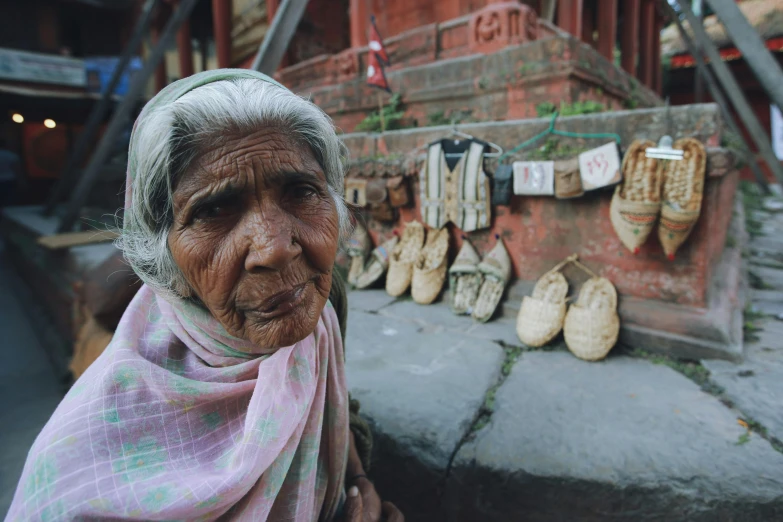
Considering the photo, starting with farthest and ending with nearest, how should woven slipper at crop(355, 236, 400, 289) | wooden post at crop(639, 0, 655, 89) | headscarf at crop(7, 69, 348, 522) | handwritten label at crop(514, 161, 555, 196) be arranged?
wooden post at crop(639, 0, 655, 89)
woven slipper at crop(355, 236, 400, 289)
handwritten label at crop(514, 161, 555, 196)
headscarf at crop(7, 69, 348, 522)

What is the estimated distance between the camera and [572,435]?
1883 millimetres

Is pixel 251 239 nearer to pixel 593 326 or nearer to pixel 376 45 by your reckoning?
pixel 593 326

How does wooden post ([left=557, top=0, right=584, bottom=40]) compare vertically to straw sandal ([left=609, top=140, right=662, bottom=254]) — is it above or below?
above

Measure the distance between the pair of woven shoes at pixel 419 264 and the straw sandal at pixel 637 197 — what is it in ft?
4.93

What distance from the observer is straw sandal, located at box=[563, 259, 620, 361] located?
8.74 ft

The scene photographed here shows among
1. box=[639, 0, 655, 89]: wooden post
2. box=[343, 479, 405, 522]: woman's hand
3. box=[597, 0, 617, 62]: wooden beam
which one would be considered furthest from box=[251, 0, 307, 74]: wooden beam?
box=[639, 0, 655, 89]: wooden post

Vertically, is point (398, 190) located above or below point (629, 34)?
below

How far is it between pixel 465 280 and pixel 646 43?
13257mm

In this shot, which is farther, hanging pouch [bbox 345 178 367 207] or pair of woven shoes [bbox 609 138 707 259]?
hanging pouch [bbox 345 178 367 207]

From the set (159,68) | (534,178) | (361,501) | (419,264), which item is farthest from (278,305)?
(159,68)

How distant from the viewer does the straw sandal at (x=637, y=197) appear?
8.55ft

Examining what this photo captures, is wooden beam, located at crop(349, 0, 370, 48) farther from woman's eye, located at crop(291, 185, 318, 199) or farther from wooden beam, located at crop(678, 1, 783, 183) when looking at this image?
woman's eye, located at crop(291, 185, 318, 199)

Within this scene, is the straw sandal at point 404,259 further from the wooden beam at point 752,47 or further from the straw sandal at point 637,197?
the wooden beam at point 752,47

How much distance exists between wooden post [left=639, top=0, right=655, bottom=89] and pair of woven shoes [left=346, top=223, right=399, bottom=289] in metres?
12.2
